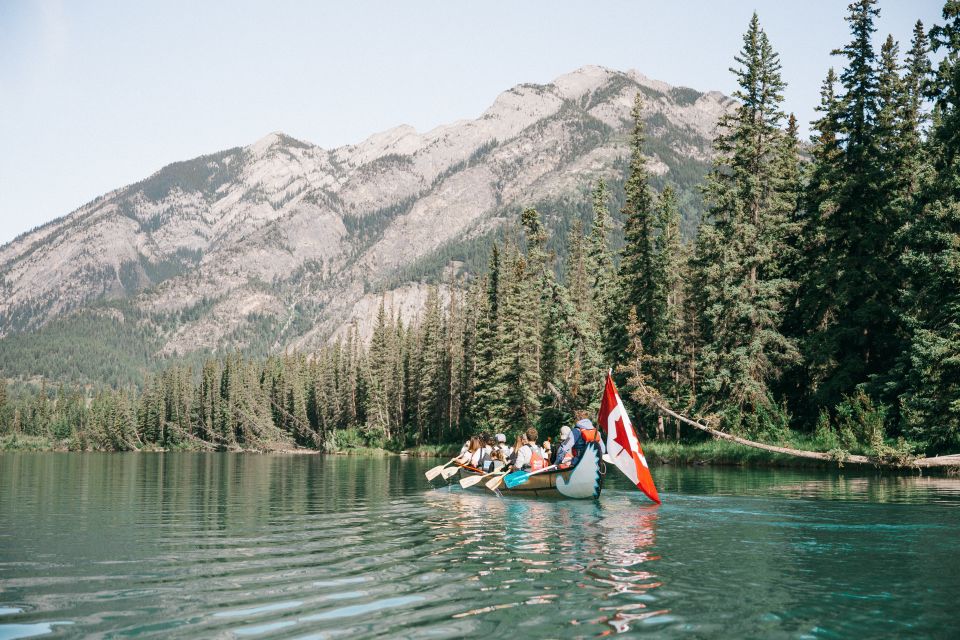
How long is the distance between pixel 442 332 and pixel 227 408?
55027 millimetres

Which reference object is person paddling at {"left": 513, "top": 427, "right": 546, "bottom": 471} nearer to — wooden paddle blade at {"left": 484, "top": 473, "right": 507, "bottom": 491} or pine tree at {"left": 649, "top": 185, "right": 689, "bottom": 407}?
wooden paddle blade at {"left": 484, "top": 473, "right": 507, "bottom": 491}

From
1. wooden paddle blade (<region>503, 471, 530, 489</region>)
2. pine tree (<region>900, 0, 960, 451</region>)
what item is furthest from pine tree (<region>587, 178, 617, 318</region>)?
wooden paddle blade (<region>503, 471, 530, 489</region>)

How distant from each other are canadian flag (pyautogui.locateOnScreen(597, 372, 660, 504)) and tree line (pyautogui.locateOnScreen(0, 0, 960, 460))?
30.0 feet

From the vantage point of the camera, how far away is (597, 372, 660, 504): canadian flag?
23969 millimetres

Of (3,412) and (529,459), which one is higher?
(529,459)

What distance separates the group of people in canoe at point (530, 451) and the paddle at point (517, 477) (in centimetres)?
52

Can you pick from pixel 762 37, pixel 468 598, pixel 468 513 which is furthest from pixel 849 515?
pixel 762 37

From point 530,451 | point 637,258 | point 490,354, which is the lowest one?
point 530,451

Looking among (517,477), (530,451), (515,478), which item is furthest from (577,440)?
(530,451)

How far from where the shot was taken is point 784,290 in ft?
150

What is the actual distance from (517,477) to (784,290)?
83.9ft

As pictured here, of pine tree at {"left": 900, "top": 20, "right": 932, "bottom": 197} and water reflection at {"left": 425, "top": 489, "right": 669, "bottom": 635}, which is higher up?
pine tree at {"left": 900, "top": 20, "right": 932, "bottom": 197}

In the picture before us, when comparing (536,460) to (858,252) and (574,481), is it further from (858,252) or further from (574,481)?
(858,252)

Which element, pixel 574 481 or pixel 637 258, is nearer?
pixel 574 481
